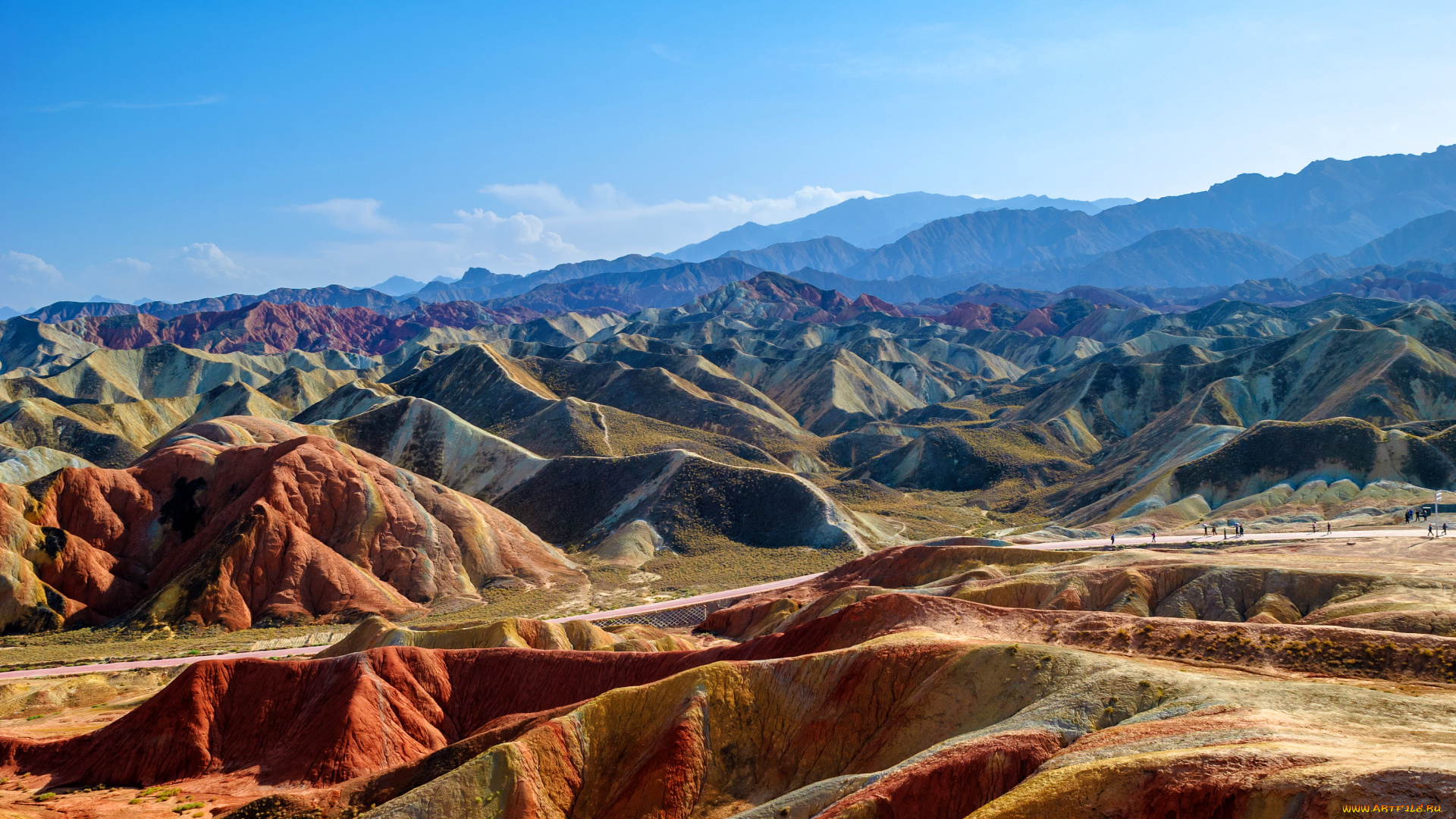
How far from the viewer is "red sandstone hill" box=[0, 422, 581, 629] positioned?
72625 millimetres

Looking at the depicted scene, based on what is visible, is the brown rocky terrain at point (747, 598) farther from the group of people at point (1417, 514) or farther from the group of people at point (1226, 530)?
the group of people at point (1226, 530)

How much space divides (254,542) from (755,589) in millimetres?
40373

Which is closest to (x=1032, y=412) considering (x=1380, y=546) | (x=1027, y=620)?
(x=1380, y=546)

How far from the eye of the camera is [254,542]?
7425 cm

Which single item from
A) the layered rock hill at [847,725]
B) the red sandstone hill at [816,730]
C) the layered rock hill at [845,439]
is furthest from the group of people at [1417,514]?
the red sandstone hill at [816,730]

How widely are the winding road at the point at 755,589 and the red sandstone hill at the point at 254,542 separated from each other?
936 centimetres

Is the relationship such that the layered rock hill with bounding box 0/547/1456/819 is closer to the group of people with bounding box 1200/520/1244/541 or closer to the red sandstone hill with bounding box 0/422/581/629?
the group of people with bounding box 1200/520/1244/541

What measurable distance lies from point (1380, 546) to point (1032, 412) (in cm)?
10531

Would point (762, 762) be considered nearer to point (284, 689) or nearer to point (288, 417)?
point (284, 689)

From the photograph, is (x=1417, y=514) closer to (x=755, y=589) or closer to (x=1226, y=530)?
(x=1226, y=530)

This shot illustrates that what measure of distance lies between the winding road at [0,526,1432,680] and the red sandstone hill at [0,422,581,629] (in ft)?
30.7

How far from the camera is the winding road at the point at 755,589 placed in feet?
198

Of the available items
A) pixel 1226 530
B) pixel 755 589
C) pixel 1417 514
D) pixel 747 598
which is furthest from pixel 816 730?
pixel 1417 514

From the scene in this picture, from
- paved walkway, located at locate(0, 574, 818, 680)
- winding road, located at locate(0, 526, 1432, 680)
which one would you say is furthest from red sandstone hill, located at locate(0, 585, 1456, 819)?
paved walkway, located at locate(0, 574, 818, 680)
